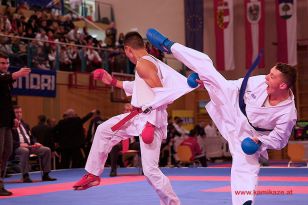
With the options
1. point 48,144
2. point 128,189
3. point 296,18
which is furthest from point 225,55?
point 128,189

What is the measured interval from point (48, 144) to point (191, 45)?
26.5 ft

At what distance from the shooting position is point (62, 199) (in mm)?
7117

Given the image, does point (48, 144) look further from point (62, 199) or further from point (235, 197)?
point (235, 197)

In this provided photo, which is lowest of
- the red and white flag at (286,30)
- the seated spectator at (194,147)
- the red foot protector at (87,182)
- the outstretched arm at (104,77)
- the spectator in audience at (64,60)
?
the seated spectator at (194,147)

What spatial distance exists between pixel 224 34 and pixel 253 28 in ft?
3.43

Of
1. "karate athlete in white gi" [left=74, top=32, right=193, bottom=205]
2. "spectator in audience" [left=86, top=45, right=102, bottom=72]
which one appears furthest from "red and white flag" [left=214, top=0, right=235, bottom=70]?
"karate athlete in white gi" [left=74, top=32, right=193, bottom=205]

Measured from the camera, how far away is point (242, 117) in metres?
4.42

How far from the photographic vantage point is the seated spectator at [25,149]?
32.4ft

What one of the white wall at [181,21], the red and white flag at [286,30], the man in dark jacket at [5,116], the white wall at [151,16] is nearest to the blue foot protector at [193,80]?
the man in dark jacket at [5,116]

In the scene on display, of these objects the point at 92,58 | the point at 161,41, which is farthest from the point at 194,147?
the point at 161,41

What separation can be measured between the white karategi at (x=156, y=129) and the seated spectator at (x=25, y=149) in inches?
195

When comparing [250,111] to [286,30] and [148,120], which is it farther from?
[286,30]

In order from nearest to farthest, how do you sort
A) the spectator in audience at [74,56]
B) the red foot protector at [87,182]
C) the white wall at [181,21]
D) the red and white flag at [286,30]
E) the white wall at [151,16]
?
the red foot protector at [87,182]
the spectator in audience at [74,56]
the red and white flag at [286,30]
the white wall at [181,21]
the white wall at [151,16]

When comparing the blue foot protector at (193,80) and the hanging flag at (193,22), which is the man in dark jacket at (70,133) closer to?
the hanging flag at (193,22)
